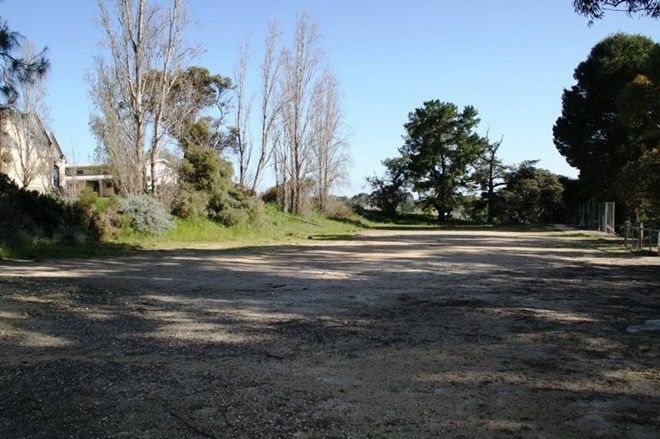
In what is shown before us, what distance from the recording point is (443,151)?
172 feet

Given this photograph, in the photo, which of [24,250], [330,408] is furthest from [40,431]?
[24,250]

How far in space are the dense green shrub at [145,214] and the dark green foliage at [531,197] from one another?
116 ft

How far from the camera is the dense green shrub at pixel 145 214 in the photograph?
762 inches

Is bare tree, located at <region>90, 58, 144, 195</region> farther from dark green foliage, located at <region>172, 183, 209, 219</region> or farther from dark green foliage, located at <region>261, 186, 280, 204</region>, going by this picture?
dark green foliage, located at <region>261, 186, 280, 204</region>

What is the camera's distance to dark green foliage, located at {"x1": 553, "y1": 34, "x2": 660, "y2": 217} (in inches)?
1140

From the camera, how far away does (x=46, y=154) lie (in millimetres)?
37125

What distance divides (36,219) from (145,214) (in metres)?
3.99

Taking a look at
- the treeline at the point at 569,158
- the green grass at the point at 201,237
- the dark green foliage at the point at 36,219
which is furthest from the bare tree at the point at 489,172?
the dark green foliage at the point at 36,219

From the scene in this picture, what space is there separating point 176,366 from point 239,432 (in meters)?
1.57

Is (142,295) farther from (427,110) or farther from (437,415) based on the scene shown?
(427,110)

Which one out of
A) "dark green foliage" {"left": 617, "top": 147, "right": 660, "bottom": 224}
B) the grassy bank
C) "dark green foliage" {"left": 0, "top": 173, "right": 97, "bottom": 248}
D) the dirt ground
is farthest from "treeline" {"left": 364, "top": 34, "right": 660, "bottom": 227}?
"dark green foliage" {"left": 0, "top": 173, "right": 97, "bottom": 248}

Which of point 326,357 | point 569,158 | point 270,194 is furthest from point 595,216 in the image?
point 326,357

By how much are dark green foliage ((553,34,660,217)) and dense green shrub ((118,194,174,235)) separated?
2163cm

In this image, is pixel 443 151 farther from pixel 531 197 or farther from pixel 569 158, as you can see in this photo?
pixel 569 158
